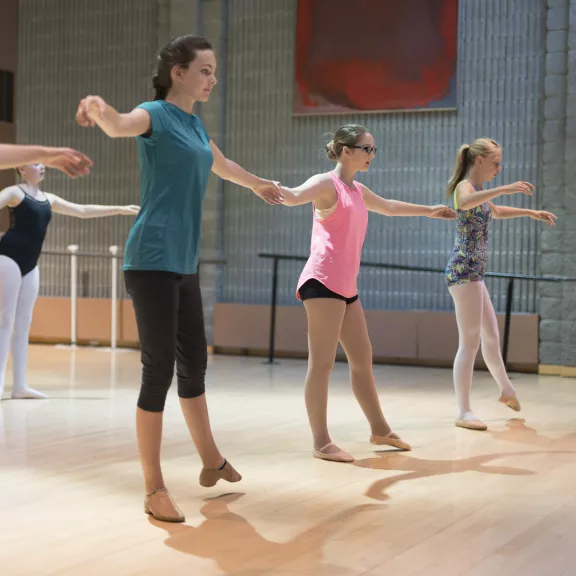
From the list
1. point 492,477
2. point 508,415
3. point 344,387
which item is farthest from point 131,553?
point 344,387

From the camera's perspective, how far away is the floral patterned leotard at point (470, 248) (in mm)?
4863

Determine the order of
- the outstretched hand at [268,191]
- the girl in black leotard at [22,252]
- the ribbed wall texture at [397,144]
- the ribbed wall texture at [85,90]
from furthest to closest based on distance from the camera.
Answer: the ribbed wall texture at [85,90], the ribbed wall texture at [397,144], the girl in black leotard at [22,252], the outstretched hand at [268,191]

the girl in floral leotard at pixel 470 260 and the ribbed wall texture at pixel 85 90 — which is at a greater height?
the ribbed wall texture at pixel 85 90

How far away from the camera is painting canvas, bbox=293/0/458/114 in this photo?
843 centimetres

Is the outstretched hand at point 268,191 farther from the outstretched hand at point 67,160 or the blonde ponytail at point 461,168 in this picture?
the blonde ponytail at point 461,168

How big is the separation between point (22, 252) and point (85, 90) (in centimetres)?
492

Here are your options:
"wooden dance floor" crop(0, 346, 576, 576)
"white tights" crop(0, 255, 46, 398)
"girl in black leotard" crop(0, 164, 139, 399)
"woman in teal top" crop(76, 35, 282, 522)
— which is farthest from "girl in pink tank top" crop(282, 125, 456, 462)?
"white tights" crop(0, 255, 46, 398)

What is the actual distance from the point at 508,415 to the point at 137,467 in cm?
253

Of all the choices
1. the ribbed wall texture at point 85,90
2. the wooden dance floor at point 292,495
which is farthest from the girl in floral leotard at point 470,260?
the ribbed wall texture at point 85,90

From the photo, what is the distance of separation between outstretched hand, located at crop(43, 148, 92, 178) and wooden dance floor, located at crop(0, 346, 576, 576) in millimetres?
1057

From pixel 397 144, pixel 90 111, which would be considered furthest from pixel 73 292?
pixel 90 111

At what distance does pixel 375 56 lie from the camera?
28.4 feet

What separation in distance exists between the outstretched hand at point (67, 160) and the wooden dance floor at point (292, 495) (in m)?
1.06

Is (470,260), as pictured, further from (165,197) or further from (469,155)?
(165,197)
